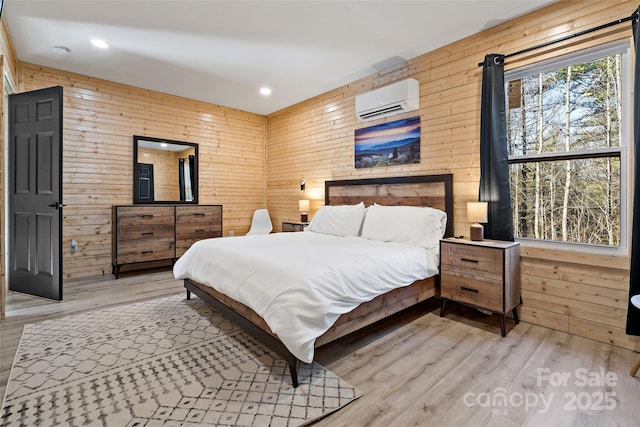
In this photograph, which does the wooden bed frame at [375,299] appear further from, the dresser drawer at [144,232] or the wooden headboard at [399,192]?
the dresser drawer at [144,232]

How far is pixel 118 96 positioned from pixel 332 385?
494 cm

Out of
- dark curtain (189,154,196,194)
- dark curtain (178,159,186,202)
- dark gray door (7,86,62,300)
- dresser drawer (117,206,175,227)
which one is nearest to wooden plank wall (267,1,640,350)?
dark curtain (189,154,196,194)

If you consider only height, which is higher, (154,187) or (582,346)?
(154,187)

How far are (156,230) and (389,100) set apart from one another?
146 inches

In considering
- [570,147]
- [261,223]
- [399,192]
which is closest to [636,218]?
[570,147]

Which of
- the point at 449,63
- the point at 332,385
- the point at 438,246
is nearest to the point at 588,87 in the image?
the point at 449,63

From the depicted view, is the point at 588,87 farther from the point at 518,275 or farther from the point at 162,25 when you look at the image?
the point at 162,25

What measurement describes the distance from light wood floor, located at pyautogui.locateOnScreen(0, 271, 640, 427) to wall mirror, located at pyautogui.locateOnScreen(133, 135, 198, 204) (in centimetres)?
228

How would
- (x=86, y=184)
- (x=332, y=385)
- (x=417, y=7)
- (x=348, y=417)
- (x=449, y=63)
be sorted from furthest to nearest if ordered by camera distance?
(x=86, y=184) → (x=449, y=63) → (x=417, y=7) → (x=332, y=385) → (x=348, y=417)

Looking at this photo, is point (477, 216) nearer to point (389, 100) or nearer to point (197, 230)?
point (389, 100)

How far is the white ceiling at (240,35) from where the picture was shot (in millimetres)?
2752

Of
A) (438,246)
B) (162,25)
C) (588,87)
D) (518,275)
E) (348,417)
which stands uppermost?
(162,25)

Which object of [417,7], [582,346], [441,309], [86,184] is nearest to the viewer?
[582,346]

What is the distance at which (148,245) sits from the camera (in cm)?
448
